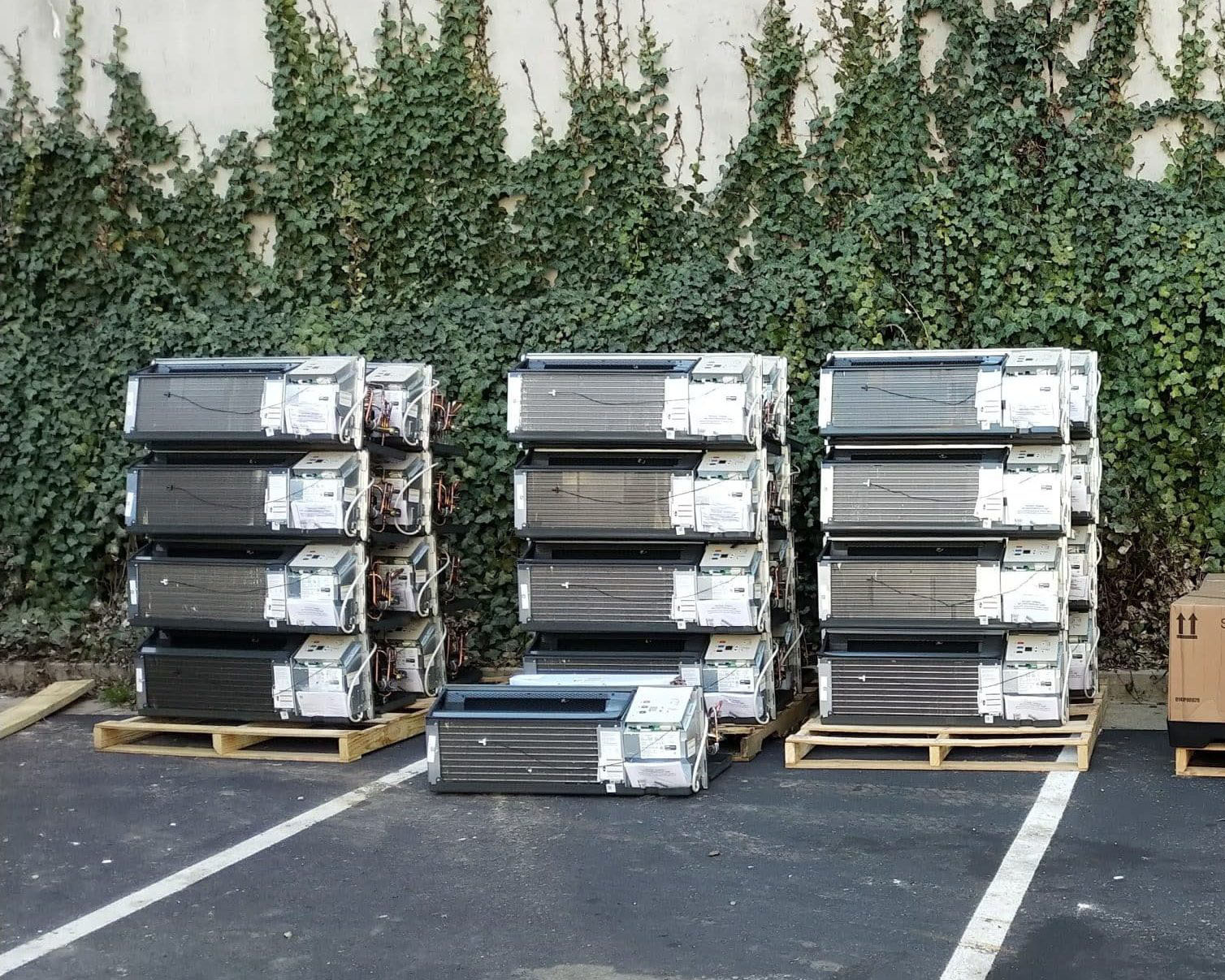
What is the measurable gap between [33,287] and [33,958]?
7155 millimetres

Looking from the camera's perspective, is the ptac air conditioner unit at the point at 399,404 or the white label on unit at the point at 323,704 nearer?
the white label on unit at the point at 323,704

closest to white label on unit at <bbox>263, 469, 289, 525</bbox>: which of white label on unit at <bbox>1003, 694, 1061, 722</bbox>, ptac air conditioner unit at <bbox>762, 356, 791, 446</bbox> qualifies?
ptac air conditioner unit at <bbox>762, 356, 791, 446</bbox>

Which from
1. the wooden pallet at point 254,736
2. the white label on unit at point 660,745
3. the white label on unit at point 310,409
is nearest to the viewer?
the white label on unit at point 660,745

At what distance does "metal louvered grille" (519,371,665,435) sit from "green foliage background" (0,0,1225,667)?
179cm

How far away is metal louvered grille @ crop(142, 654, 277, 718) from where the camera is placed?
8859 mm

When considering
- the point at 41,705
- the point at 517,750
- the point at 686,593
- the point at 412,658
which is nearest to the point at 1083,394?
the point at 686,593

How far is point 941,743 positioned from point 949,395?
1783 mm

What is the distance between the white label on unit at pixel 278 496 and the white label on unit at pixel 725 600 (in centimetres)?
230

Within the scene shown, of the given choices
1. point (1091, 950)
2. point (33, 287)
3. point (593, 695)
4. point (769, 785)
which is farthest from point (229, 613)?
point (1091, 950)

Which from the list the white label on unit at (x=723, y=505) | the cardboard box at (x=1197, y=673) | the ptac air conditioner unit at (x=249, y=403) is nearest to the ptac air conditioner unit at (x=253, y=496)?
the ptac air conditioner unit at (x=249, y=403)

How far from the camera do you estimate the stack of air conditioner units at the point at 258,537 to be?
874cm

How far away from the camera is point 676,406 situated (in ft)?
27.9

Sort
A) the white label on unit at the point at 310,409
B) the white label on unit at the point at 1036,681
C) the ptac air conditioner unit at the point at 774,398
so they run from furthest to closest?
the ptac air conditioner unit at the point at 774,398 → the white label on unit at the point at 310,409 → the white label on unit at the point at 1036,681

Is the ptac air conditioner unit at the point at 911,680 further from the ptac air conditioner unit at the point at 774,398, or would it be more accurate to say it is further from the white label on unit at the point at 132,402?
the white label on unit at the point at 132,402
